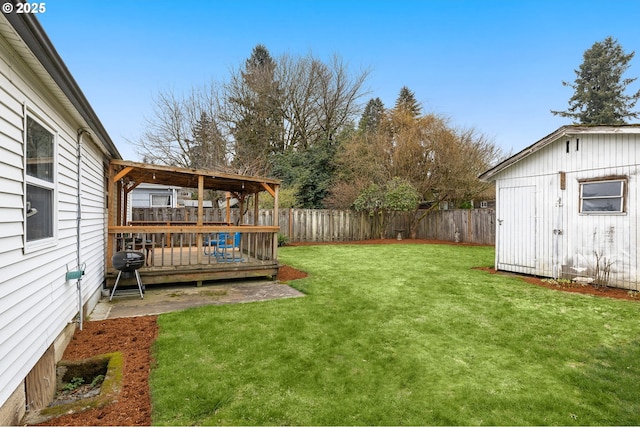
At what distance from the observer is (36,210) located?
308 centimetres

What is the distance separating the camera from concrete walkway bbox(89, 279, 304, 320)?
521cm

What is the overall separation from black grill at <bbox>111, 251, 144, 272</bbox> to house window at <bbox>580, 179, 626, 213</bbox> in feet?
29.9

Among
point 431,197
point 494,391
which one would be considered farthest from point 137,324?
point 431,197

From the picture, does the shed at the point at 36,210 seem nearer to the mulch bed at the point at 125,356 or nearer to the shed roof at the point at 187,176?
the mulch bed at the point at 125,356

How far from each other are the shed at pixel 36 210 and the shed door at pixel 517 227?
906 centimetres

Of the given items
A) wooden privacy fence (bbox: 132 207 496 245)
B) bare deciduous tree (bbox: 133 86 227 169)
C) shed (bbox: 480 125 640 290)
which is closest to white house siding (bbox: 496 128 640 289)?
shed (bbox: 480 125 640 290)

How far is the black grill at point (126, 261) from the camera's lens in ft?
19.1

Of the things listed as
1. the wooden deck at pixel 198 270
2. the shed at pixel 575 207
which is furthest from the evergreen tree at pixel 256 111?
the shed at pixel 575 207

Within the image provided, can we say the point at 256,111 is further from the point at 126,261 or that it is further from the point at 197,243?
the point at 126,261

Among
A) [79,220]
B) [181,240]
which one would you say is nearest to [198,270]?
[181,240]

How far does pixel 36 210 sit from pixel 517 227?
9358 millimetres

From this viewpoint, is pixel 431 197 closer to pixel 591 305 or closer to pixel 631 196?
pixel 631 196

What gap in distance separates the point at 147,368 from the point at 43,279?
1325mm

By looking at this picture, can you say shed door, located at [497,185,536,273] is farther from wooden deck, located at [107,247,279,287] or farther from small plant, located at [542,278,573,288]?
wooden deck, located at [107,247,279,287]
